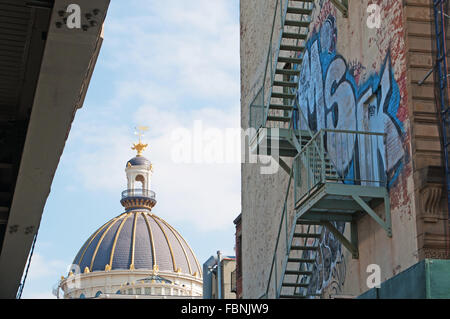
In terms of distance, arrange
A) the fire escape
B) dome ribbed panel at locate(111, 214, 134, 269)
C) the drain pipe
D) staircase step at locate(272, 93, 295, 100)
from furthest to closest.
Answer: dome ribbed panel at locate(111, 214, 134, 269)
the drain pipe
staircase step at locate(272, 93, 295, 100)
the fire escape

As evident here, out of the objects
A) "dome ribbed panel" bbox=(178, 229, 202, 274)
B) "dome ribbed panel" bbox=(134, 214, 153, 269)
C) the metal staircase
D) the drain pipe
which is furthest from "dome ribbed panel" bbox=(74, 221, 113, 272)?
the metal staircase

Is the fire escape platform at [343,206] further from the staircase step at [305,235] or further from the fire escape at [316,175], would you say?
the staircase step at [305,235]

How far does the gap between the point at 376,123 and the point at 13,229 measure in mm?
8142

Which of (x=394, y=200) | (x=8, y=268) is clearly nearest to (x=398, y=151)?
(x=394, y=200)

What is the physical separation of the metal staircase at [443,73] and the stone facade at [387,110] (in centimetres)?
13

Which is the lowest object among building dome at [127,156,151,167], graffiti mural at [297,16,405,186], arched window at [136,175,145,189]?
graffiti mural at [297,16,405,186]

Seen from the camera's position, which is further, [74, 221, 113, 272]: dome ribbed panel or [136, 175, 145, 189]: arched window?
[136, 175, 145, 189]: arched window

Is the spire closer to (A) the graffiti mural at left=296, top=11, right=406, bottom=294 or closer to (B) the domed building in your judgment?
(B) the domed building

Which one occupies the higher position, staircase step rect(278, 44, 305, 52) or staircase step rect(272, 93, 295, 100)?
staircase step rect(278, 44, 305, 52)

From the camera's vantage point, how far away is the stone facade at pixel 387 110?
16.6m

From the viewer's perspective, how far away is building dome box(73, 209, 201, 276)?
131625mm

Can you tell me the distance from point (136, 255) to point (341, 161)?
11526 cm

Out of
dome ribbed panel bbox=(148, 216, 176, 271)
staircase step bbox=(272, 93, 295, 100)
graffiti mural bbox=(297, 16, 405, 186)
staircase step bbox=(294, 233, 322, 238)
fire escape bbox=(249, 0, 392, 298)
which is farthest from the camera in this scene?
dome ribbed panel bbox=(148, 216, 176, 271)
